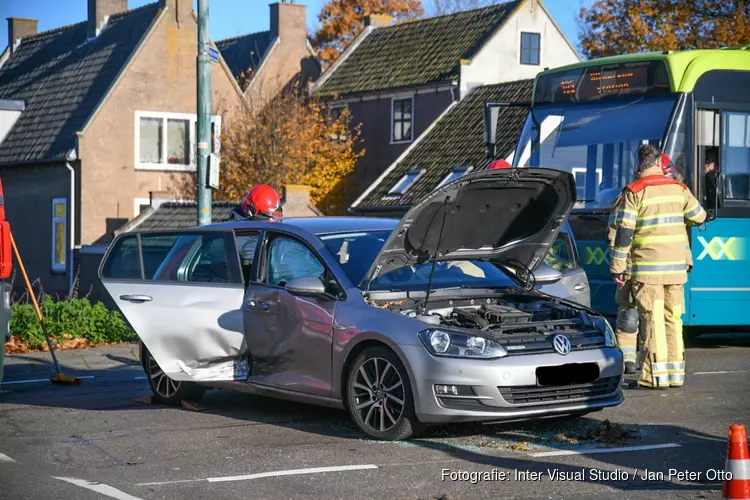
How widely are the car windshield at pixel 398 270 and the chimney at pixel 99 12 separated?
1386 inches

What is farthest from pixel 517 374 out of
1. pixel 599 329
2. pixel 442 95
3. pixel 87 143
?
pixel 442 95

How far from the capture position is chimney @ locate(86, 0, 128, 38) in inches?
1700

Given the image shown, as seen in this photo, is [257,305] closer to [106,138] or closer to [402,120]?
[106,138]

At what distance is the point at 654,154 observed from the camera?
11359 mm

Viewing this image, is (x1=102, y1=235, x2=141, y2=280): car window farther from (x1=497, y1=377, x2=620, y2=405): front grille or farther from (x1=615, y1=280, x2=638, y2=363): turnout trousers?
(x1=615, y1=280, x2=638, y2=363): turnout trousers

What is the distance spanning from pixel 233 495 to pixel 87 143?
33102mm

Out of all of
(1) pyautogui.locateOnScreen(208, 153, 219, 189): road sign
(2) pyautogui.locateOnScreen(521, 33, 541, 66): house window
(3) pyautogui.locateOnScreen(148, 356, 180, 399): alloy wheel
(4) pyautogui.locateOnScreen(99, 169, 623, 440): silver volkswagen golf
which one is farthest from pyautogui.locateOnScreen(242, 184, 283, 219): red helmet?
(2) pyautogui.locateOnScreen(521, 33, 541, 66): house window

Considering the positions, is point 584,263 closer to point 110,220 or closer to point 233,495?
point 233,495

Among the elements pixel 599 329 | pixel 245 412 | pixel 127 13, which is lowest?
pixel 245 412

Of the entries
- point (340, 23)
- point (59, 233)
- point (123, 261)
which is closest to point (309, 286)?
point (123, 261)

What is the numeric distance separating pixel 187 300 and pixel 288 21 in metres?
40.0

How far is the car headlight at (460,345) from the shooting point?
28.0 feet

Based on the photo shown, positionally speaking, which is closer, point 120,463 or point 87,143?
point 120,463

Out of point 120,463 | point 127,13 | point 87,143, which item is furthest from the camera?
point 127,13
